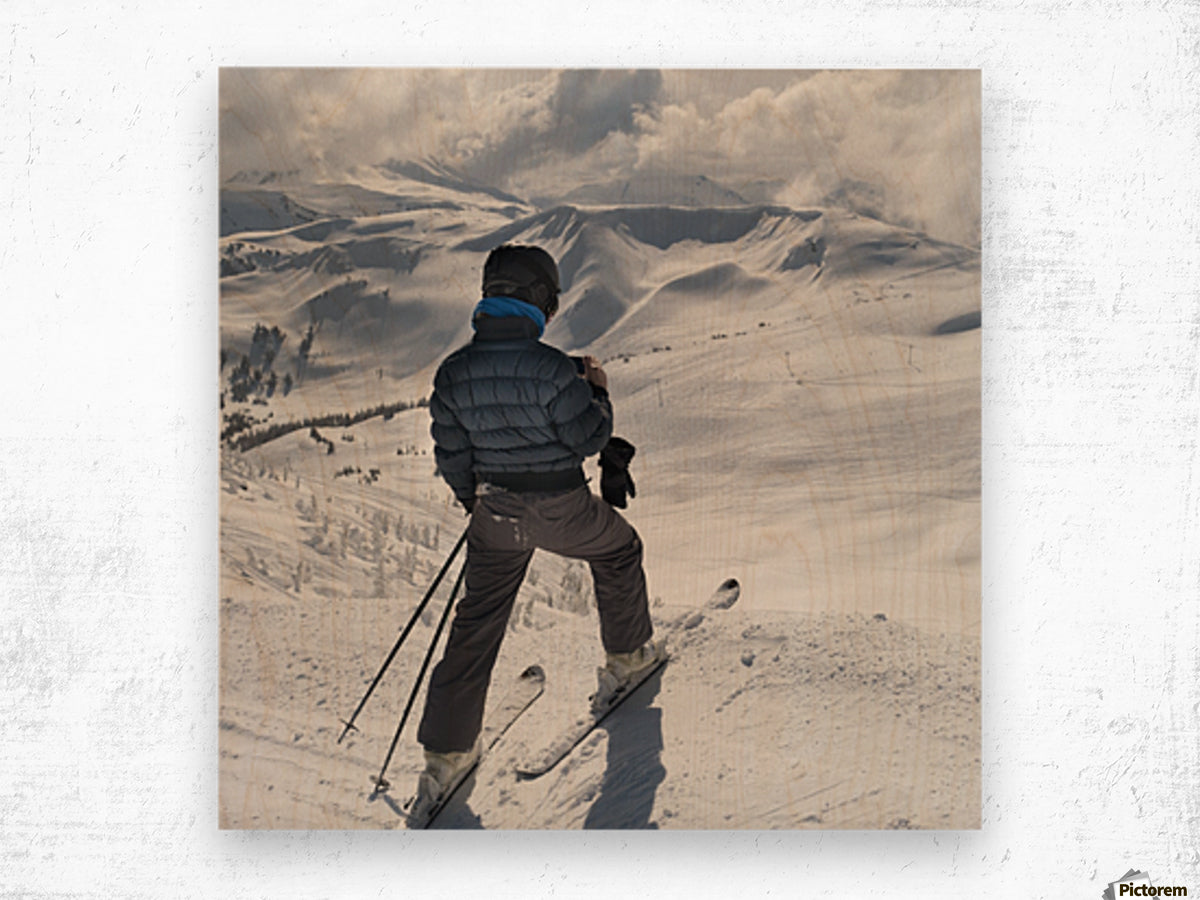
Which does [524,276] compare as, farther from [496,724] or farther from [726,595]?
[496,724]

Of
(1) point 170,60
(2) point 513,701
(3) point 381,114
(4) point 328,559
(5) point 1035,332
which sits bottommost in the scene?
(2) point 513,701

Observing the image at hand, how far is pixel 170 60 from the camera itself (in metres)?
2.17

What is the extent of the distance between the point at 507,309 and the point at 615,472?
15.6 inches

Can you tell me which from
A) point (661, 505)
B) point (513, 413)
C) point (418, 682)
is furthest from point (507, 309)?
point (418, 682)

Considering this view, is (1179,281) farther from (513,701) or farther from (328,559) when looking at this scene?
(328,559)

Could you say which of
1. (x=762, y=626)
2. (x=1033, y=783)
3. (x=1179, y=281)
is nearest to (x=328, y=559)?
(x=762, y=626)

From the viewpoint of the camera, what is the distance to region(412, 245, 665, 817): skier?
80.8 inches

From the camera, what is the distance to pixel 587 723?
2102 millimetres

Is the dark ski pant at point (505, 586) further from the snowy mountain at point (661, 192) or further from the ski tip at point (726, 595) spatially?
the snowy mountain at point (661, 192)

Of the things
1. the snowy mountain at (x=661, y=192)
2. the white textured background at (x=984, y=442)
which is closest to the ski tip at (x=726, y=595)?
the white textured background at (x=984, y=442)

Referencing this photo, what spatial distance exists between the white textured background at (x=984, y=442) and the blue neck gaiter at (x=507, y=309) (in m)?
0.53

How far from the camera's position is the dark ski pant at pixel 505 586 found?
2082 mm

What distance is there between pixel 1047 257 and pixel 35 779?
94.1 inches

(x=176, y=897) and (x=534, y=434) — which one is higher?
(x=534, y=434)
